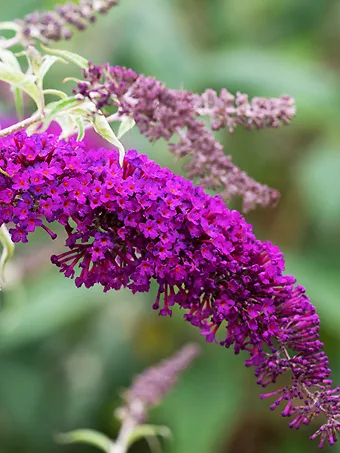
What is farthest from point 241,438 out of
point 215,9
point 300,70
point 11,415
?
point 215,9

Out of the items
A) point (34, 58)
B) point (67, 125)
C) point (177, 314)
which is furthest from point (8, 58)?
point (177, 314)

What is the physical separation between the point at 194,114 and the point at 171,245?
0.92 ft

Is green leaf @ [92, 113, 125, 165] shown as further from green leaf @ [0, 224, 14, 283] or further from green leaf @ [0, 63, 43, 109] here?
green leaf @ [0, 224, 14, 283]

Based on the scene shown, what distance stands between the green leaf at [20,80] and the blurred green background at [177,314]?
6.23ft

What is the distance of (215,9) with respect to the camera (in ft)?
16.2

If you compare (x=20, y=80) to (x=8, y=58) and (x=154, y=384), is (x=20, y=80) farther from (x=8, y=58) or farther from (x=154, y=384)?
(x=154, y=384)

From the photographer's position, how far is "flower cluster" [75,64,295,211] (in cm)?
139

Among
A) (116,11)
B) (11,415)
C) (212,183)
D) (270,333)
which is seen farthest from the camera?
(116,11)

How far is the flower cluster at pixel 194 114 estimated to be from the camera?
139 centimetres

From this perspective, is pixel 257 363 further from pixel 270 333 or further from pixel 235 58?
pixel 235 58

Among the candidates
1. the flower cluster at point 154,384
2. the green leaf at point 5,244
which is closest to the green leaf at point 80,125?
the green leaf at point 5,244

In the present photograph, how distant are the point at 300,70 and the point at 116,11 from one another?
0.96m

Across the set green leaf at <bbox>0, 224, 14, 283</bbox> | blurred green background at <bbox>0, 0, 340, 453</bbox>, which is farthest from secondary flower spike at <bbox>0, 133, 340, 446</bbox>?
blurred green background at <bbox>0, 0, 340, 453</bbox>

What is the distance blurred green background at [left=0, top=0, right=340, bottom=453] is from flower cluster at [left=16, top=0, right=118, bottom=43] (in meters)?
1.83
